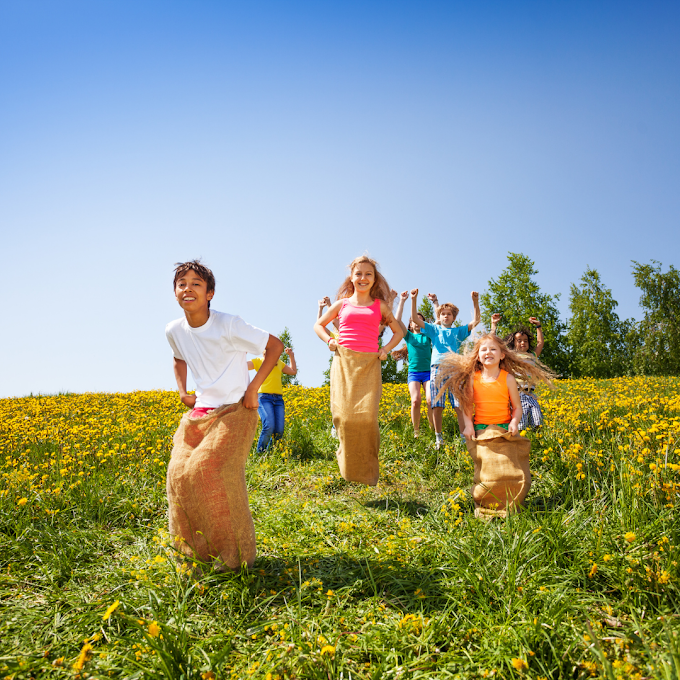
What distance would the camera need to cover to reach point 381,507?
17.3ft

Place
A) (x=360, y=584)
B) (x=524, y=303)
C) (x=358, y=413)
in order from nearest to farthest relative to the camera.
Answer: (x=360, y=584)
(x=358, y=413)
(x=524, y=303)

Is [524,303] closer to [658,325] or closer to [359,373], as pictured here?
[658,325]

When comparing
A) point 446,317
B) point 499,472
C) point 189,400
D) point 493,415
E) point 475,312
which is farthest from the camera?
point 446,317

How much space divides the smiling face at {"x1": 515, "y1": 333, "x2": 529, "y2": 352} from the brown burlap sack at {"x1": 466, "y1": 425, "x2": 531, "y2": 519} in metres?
2.95

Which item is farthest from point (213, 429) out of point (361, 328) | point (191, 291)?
point (361, 328)

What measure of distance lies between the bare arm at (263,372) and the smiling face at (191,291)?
60cm

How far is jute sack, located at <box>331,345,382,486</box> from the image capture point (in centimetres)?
533

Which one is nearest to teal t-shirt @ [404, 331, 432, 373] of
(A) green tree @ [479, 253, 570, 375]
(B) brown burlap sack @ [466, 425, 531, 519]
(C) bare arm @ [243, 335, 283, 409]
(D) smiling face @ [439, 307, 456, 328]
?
(D) smiling face @ [439, 307, 456, 328]

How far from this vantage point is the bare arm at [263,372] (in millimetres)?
3707

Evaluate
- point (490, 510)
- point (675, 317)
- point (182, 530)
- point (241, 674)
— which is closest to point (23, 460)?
point (182, 530)

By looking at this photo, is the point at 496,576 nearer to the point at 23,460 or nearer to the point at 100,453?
the point at 100,453

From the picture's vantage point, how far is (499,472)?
459 centimetres

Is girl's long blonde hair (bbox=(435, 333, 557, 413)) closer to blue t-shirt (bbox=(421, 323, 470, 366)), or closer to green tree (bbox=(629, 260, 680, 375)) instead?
blue t-shirt (bbox=(421, 323, 470, 366))

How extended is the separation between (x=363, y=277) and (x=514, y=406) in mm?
2076
